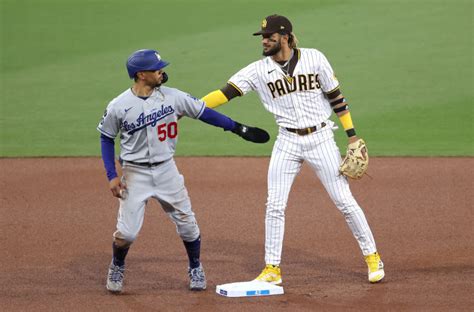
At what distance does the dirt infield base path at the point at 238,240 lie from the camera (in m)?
6.94

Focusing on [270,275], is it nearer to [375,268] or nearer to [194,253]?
[194,253]

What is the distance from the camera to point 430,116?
12422 mm

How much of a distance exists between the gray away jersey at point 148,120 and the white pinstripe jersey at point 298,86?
510 mm

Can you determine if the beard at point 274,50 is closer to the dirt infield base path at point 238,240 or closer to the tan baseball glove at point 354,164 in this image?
the tan baseball glove at point 354,164

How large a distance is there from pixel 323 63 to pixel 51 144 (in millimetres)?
5329

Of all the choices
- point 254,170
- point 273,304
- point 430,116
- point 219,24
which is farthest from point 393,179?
point 219,24

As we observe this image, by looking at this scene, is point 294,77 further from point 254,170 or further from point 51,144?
point 51,144

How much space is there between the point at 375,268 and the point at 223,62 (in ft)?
26.3

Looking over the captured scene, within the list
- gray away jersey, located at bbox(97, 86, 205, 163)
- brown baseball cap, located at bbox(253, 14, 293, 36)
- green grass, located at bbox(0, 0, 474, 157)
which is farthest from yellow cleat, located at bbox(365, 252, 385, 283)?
green grass, located at bbox(0, 0, 474, 157)

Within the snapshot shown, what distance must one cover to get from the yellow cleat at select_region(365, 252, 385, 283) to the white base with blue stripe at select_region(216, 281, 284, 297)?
69 cm

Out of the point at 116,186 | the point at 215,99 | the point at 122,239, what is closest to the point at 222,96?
the point at 215,99

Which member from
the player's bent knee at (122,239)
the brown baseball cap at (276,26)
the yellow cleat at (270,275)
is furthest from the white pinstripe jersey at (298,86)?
the player's bent knee at (122,239)

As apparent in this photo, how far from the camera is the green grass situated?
11859 millimetres

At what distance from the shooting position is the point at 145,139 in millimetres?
6875
